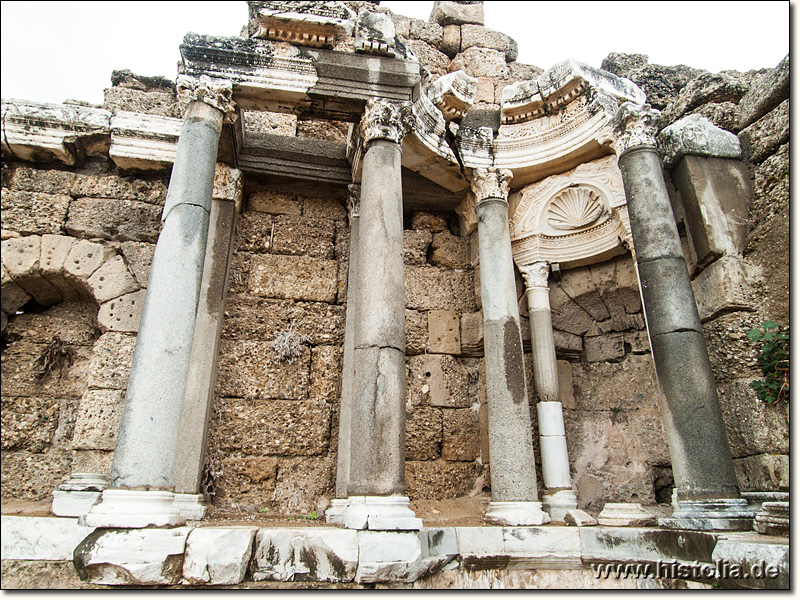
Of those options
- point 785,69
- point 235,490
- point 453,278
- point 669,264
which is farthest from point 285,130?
point 785,69

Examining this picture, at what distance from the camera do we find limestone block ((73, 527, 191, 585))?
3.93m

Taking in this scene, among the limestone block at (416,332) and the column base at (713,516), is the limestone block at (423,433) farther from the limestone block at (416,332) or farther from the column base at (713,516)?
the column base at (713,516)

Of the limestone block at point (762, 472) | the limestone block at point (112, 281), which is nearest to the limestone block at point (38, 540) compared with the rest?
the limestone block at point (112, 281)

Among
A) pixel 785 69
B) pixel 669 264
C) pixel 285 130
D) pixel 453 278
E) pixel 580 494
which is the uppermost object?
pixel 285 130

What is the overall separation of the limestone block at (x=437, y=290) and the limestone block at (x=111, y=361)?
148 inches

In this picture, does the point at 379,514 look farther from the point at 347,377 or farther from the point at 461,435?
the point at 461,435

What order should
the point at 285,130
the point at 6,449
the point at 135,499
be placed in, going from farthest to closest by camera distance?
1. the point at 285,130
2. the point at 6,449
3. the point at 135,499

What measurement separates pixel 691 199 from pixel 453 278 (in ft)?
10.9

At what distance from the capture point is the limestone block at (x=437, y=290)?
783 centimetres

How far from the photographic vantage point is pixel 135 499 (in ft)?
14.0

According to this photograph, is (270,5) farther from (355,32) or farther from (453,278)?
(453,278)

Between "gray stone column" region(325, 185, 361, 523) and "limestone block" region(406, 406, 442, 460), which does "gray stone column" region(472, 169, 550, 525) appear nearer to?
"limestone block" region(406, 406, 442, 460)

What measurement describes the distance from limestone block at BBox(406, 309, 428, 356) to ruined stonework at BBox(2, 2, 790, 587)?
3 centimetres

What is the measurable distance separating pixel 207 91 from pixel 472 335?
465 centimetres
